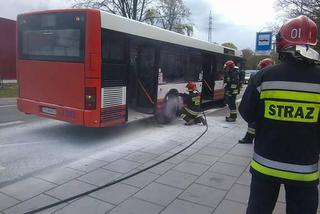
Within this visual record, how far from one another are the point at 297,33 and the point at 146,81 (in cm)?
764

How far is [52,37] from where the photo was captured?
7.90 metres

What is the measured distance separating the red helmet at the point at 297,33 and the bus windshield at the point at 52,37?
5.30 m

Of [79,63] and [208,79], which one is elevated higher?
[79,63]

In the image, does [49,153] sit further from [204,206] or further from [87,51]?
[204,206]

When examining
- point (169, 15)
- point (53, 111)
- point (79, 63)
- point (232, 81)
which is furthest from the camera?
point (169, 15)

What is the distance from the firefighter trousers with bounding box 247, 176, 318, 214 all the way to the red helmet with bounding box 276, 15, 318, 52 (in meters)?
1.04

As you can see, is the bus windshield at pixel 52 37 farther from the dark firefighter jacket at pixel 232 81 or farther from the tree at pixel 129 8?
the tree at pixel 129 8

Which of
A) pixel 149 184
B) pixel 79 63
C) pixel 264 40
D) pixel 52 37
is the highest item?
pixel 264 40

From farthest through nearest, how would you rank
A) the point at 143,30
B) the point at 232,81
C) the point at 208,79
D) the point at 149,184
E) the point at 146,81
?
the point at 208,79 < the point at 232,81 < the point at 146,81 < the point at 143,30 < the point at 149,184

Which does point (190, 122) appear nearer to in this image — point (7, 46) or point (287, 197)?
point (287, 197)

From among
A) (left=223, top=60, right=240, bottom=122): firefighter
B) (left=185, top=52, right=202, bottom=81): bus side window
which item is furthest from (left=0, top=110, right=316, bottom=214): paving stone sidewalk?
(left=185, top=52, right=202, bottom=81): bus side window

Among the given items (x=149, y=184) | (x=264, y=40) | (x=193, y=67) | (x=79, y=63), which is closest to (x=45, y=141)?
(x=79, y=63)

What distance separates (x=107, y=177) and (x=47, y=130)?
404 centimetres

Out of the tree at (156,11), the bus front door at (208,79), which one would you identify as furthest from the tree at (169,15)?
the bus front door at (208,79)
